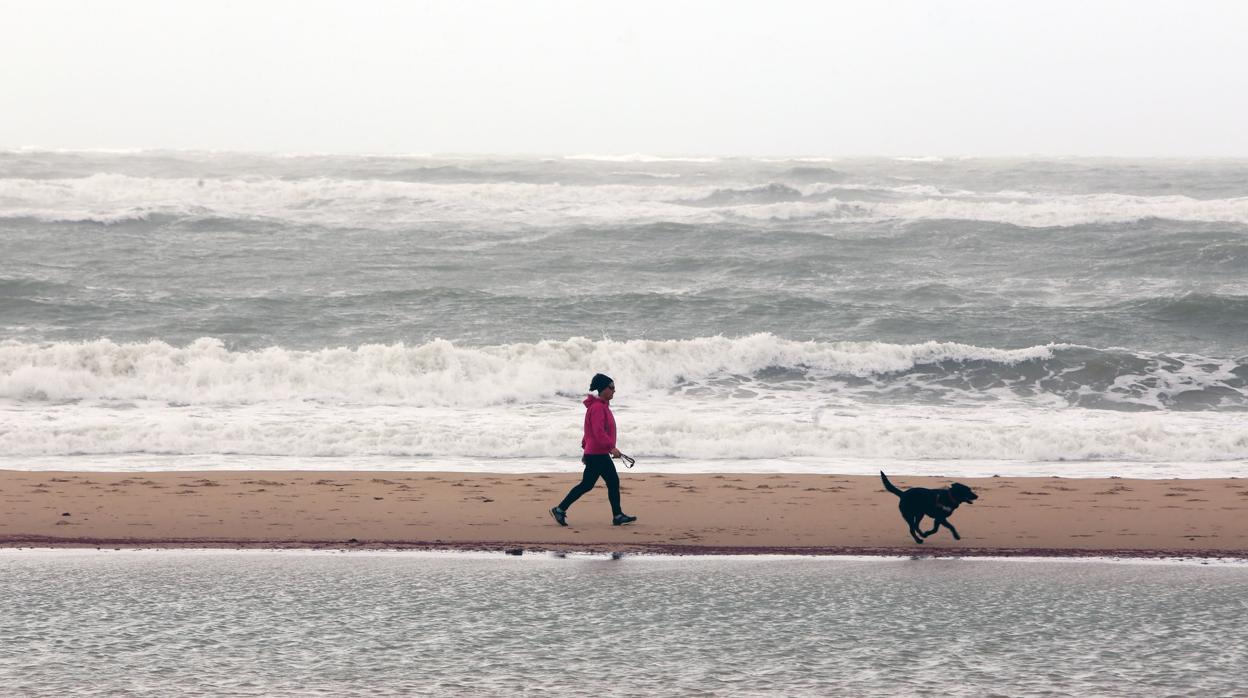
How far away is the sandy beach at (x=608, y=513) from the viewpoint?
989cm

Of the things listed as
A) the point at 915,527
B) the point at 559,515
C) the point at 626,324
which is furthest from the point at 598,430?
the point at 626,324

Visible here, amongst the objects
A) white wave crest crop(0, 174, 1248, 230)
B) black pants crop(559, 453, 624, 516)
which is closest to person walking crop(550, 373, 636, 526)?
black pants crop(559, 453, 624, 516)

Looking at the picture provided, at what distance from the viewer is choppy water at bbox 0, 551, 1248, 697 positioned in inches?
251

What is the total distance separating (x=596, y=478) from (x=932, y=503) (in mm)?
2743

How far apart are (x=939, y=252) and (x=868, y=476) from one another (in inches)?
860

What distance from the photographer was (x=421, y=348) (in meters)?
19.7

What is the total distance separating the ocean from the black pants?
318cm

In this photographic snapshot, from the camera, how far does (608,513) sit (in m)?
11.1

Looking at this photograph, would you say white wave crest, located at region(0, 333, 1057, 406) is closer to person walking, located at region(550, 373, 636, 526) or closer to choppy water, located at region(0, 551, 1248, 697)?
person walking, located at region(550, 373, 636, 526)

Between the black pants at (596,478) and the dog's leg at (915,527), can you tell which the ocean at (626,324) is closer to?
the black pants at (596,478)

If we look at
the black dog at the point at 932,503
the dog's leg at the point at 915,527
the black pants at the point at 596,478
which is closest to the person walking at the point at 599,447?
the black pants at the point at 596,478

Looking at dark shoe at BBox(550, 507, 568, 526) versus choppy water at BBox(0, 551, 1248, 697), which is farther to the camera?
dark shoe at BBox(550, 507, 568, 526)

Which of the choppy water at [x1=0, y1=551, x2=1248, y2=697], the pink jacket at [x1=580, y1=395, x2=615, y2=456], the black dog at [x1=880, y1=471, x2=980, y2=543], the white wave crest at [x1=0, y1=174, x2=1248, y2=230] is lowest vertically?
the choppy water at [x1=0, y1=551, x2=1248, y2=697]

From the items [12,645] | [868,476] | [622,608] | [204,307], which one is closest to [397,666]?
[622,608]
